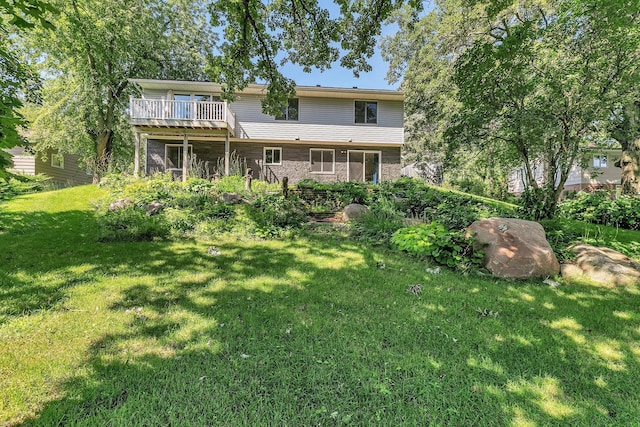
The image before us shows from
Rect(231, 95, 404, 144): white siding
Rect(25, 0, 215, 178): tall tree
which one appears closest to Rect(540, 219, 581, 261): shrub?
Rect(231, 95, 404, 144): white siding

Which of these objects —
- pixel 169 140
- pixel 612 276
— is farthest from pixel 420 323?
pixel 169 140

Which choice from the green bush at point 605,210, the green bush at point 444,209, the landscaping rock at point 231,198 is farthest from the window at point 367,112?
the landscaping rock at point 231,198

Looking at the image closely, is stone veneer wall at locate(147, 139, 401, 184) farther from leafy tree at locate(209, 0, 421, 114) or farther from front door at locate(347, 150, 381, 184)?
leafy tree at locate(209, 0, 421, 114)

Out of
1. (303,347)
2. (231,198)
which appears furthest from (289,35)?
(303,347)

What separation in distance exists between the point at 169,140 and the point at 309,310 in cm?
1543

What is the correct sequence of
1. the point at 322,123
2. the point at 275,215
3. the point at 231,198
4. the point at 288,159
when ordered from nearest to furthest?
the point at 275,215 → the point at 231,198 → the point at 322,123 → the point at 288,159

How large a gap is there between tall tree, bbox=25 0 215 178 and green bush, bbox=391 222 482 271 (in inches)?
582

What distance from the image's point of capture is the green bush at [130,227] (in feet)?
18.6

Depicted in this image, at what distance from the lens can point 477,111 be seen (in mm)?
6867

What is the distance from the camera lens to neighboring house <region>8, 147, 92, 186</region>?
17.4 metres

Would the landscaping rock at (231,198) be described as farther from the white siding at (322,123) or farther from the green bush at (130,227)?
the white siding at (322,123)

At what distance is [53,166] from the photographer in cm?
1983

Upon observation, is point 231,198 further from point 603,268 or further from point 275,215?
point 603,268

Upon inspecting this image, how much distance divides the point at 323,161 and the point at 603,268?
13281 mm
